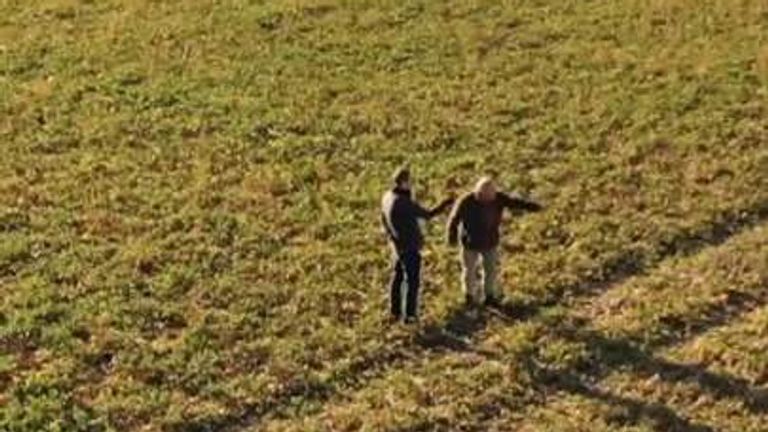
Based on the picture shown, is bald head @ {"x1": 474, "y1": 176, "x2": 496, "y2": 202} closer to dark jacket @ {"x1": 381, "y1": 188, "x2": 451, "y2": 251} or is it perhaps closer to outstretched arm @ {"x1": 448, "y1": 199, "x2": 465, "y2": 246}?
outstretched arm @ {"x1": 448, "y1": 199, "x2": 465, "y2": 246}

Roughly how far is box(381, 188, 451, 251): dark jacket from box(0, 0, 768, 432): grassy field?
50.1 inches

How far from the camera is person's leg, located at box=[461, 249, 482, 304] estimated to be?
20.7 metres

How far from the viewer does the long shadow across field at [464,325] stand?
1873cm

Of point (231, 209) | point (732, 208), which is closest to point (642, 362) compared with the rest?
point (732, 208)

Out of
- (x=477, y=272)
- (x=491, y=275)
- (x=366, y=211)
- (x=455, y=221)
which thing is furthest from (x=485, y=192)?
(x=366, y=211)

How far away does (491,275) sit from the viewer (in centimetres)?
2084

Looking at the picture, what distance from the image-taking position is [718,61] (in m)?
31.6

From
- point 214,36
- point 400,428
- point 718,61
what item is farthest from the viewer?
point 214,36

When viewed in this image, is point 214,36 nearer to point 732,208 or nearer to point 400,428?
point 732,208

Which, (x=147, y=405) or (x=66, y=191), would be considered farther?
(x=66, y=191)

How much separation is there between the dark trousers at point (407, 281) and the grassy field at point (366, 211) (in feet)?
1.10

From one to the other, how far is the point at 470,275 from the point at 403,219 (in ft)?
5.21

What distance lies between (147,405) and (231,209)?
660cm

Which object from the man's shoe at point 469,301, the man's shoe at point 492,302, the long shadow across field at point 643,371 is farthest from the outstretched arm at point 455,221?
the long shadow across field at point 643,371
